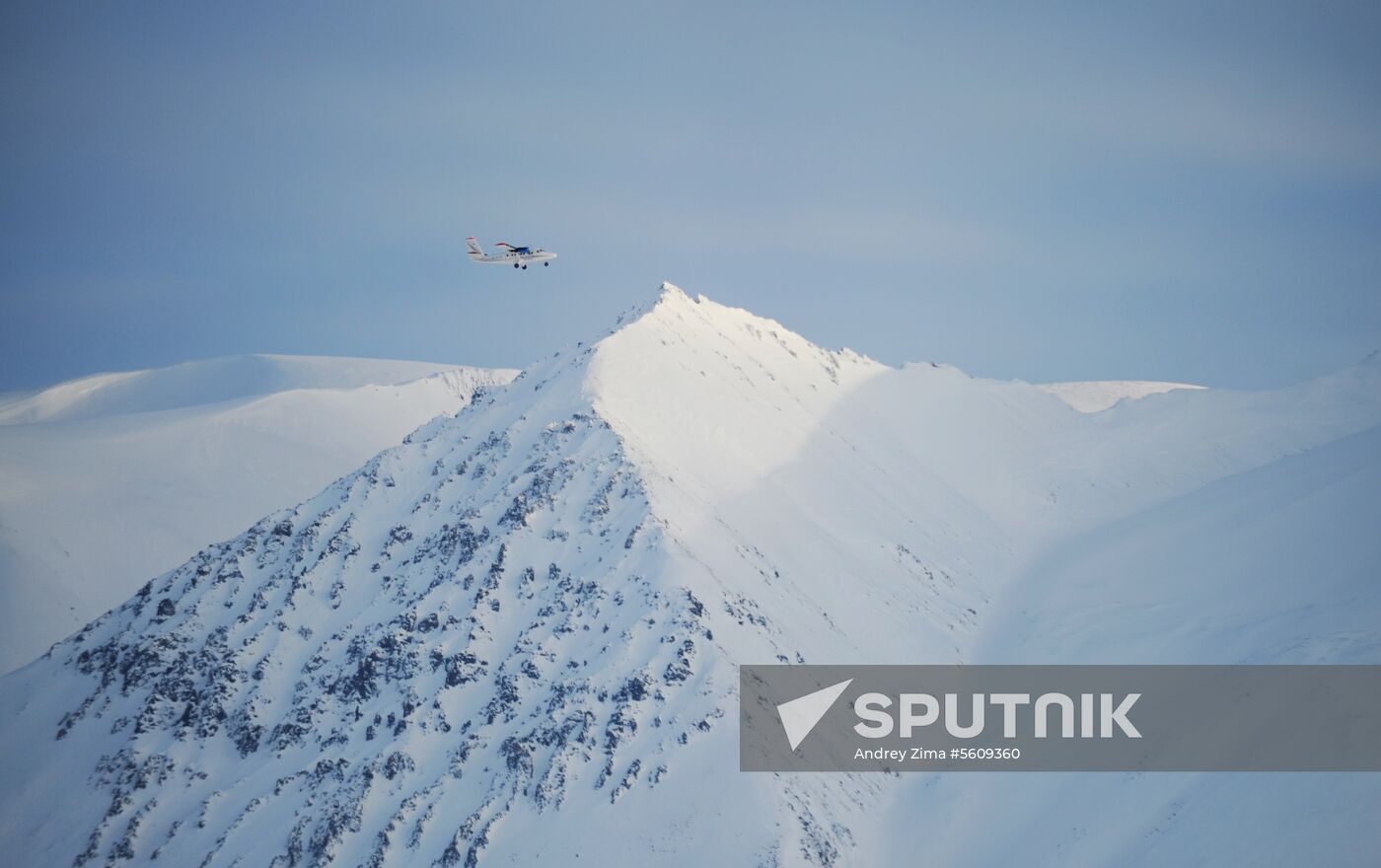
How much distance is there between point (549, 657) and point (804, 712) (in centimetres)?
3002

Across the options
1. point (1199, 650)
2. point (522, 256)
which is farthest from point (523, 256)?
point (1199, 650)

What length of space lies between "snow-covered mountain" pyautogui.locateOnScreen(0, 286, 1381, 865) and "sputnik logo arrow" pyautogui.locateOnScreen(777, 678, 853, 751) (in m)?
5.51

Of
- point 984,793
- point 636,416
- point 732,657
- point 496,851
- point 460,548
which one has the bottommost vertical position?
point 496,851

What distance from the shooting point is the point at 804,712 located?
148 meters

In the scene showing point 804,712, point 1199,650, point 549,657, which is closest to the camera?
point 804,712

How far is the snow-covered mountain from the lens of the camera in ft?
453

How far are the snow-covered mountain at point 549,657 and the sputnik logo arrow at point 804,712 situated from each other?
551cm

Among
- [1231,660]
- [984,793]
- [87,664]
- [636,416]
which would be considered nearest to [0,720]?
[87,664]

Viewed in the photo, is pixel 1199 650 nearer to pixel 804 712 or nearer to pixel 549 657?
pixel 804 712

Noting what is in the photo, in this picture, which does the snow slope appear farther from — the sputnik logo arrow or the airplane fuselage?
the airplane fuselage

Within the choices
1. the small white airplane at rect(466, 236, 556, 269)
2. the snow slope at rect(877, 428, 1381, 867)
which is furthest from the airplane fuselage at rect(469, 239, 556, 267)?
the snow slope at rect(877, 428, 1381, 867)

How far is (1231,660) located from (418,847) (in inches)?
3749

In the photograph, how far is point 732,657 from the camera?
→ 5846 inches

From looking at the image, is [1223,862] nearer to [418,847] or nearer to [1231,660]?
[1231,660]
